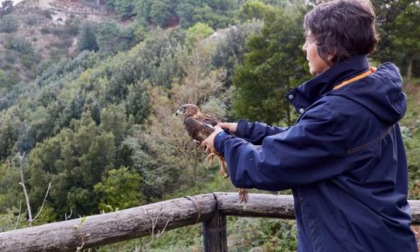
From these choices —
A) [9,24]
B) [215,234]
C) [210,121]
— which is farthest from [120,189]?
[9,24]

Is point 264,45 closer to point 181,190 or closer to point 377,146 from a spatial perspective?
point 181,190

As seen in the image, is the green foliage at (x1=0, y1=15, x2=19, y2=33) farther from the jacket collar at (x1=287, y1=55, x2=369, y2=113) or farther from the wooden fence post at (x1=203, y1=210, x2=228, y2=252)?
the jacket collar at (x1=287, y1=55, x2=369, y2=113)

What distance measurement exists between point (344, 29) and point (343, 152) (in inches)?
16.3

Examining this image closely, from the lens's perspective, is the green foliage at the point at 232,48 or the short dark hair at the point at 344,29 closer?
the short dark hair at the point at 344,29

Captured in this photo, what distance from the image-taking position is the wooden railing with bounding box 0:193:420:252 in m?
2.41

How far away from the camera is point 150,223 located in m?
2.83

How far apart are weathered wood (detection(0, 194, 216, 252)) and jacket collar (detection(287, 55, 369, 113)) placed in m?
1.46

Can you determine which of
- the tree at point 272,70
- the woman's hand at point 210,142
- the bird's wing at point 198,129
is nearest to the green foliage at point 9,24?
the tree at point 272,70

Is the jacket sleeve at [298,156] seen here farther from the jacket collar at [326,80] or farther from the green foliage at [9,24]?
the green foliage at [9,24]

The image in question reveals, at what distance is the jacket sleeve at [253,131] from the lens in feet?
6.46

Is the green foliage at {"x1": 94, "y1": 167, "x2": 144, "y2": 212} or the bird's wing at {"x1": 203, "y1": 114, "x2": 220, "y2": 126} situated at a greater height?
the bird's wing at {"x1": 203, "y1": 114, "x2": 220, "y2": 126}

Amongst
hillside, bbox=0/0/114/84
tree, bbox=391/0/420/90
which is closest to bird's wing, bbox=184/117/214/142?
tree, bbox=391/0/420/90

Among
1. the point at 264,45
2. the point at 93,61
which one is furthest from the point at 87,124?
the point at 93,61

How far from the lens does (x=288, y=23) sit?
16.9 meters
